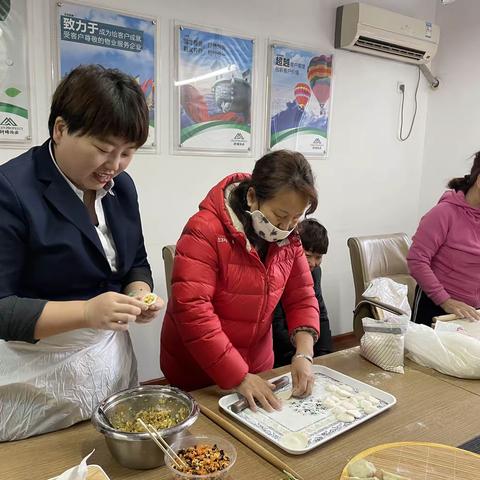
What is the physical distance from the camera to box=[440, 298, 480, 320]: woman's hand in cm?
193

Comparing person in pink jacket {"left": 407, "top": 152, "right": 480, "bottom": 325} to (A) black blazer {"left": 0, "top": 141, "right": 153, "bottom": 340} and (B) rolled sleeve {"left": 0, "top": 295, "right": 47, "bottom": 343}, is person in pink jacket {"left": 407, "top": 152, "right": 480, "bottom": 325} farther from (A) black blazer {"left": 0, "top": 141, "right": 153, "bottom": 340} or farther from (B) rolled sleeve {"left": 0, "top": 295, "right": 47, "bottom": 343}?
(B) rolled sleeve {"left": 0, "top": 295, "right": 47, "bottom": 343}

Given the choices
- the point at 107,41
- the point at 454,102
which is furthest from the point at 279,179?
the point at 454,102

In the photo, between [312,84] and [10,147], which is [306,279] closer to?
[10,147]

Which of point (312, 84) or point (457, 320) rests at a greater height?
point (312, 84)

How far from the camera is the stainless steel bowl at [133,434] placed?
2.96 ft

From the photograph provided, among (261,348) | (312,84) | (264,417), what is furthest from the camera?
(312,84)

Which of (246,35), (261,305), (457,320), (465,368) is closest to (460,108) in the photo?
(246,35)

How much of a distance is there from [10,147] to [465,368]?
1984 mm

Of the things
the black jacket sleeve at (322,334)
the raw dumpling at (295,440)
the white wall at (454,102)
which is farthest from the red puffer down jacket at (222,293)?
the white wall at (454,102)

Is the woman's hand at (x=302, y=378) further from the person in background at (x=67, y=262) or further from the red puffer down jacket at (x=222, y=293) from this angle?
the person in background at (x=67, y=262)

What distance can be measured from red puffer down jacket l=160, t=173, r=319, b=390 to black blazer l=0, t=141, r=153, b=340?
246mm

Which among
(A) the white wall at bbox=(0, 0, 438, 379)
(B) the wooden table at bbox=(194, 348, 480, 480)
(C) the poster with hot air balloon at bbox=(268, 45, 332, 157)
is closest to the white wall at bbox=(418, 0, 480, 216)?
(A) the white wall at bbox=(0, 0, 438, 379)

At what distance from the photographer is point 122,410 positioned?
1039 mm

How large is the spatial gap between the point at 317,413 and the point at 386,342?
41cm
